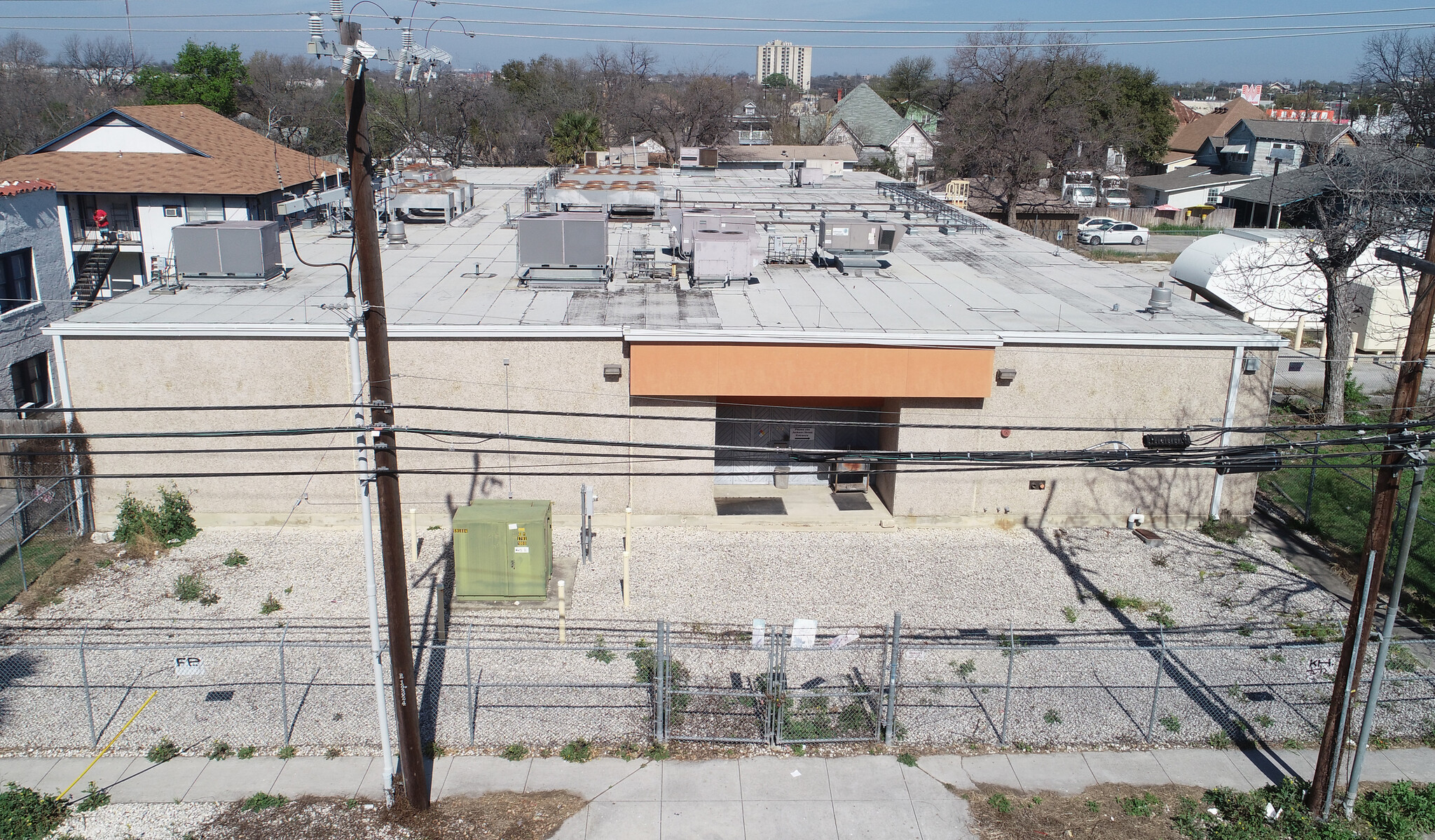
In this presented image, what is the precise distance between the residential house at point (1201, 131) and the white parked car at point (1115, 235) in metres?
24.3

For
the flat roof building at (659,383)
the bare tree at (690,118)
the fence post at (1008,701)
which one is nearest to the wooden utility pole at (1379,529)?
the fence post at (1008,701)

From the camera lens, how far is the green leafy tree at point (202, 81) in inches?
2329

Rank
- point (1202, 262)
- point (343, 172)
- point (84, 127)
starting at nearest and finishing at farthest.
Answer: point (1202, 262) < point (84, 127) < point (343, 172)

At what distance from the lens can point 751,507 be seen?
20.4 m

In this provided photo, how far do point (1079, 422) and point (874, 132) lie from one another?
70759 mm

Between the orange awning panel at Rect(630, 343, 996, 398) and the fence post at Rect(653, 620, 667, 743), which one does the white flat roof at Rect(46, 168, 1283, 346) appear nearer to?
the orange awning panel at Rect(630, 343, 996, 398)

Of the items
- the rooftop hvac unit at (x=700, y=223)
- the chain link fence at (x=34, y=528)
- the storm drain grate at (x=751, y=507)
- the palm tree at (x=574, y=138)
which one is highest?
the palm tree at (x=574, y=138)

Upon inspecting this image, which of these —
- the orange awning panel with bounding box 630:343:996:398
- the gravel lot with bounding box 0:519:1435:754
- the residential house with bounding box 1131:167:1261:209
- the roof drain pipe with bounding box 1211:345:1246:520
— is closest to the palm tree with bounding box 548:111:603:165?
the orange awning panel with bounding box 630:343:996:398

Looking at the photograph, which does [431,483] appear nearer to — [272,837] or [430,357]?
[430,357]

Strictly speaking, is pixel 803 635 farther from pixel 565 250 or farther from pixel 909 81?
pixel 909 81

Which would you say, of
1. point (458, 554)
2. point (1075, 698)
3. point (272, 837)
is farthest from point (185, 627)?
point (1075, 698)

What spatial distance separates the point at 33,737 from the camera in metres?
12.6

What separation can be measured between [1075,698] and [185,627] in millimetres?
13578

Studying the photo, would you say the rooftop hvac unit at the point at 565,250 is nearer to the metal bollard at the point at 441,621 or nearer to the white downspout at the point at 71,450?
the metal bollard at the point at 441,621
